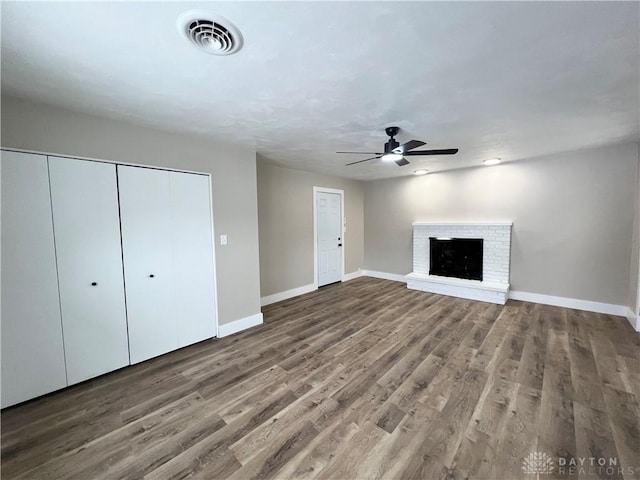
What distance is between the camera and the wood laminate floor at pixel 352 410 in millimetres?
1578

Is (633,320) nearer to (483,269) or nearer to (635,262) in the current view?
(635,262)

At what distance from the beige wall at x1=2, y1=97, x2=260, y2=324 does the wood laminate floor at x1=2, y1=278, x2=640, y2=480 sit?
80cm

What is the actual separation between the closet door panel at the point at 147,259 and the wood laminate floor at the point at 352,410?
0.31 meters

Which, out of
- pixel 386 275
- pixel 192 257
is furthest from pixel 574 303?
pixel 192 257

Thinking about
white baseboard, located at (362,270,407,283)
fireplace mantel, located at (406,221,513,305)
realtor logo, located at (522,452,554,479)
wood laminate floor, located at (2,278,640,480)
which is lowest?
realtor logo, located at (522,452,554,479)

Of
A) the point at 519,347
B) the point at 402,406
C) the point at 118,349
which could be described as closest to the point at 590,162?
the point at 519,347

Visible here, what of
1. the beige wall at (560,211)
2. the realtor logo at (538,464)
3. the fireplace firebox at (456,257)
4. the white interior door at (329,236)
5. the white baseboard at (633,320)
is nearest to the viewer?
the realtor logo at (538,464)

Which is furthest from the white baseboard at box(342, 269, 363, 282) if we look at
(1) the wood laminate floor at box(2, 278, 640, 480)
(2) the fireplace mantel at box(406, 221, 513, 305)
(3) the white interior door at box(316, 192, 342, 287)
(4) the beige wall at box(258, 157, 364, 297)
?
(1) the wood laminate floor at box(2, 278, 640, 480)

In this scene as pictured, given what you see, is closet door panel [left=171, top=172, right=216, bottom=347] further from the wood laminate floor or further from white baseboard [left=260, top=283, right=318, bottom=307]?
white baseboard [left=260, top=283, right=318, bottom=307]

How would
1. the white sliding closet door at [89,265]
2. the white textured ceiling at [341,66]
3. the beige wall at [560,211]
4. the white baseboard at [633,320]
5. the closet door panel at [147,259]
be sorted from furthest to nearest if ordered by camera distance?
1. the beige wall at [560,211]
2. the white baseboard at [633,320]
3. the closet door panel at [147,259]
4. the white sliding closet door at [89,265]
5. the white textured ceiling at [341,66]

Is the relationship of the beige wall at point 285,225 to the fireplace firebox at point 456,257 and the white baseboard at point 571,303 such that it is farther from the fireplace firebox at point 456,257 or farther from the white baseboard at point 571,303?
the white baseboard at point 571,303

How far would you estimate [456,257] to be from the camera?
16.8 ft

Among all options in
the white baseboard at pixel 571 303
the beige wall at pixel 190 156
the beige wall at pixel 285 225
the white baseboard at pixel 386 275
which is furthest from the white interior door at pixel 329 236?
the white baseboard at pixel 571 303

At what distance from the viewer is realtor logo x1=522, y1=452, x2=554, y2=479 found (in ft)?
4.96
